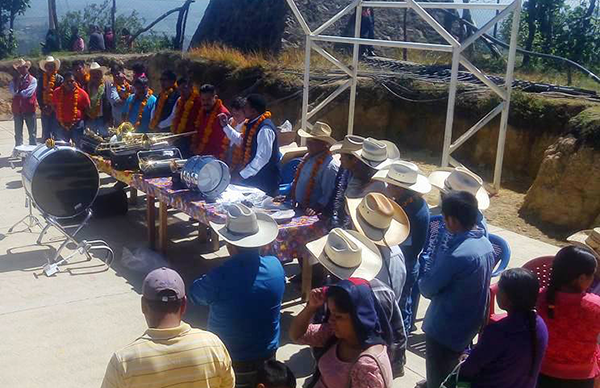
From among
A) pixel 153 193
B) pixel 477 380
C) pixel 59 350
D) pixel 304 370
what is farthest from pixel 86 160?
pixel 477 380

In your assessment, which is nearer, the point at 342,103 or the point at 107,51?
the point at 342,103

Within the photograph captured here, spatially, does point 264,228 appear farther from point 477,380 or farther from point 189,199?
point 189,199

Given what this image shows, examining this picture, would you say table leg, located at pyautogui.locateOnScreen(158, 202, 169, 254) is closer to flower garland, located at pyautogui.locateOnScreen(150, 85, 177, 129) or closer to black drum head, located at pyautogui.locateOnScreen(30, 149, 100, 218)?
black drum head, located at pyautogui.locateOnScreen(30, 149, 100, 218)

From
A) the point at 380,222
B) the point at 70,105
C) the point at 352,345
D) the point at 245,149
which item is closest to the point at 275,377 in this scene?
the point at 352,345

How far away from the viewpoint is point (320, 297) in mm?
3225

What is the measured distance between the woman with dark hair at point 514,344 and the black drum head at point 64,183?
5.11 meters

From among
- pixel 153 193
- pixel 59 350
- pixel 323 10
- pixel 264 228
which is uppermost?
pixel 323 10

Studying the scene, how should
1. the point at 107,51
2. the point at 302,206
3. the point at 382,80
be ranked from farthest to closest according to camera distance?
the point at 107,51, the point at 382,80, the point at 302,206

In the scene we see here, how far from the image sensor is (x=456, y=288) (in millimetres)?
3844

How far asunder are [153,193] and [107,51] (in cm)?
1714

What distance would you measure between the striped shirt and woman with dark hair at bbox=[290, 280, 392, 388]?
1.68 ft

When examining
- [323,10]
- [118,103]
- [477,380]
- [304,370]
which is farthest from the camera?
[323,10]

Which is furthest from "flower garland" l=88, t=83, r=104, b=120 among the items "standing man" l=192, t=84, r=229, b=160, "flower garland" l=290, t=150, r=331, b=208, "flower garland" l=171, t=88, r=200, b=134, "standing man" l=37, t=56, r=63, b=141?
"flower garland" l=290, t=150, r=331, b=208

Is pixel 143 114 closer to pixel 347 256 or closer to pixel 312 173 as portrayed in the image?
pixel 312 173
